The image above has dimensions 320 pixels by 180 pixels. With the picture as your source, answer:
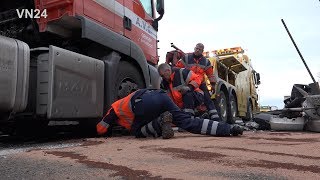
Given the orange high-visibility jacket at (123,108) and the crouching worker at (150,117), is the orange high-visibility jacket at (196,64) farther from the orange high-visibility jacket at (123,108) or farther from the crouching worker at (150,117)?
the orange high-visibility jacket at (123,108)

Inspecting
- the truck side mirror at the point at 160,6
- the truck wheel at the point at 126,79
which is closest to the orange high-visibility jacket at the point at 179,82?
the truck wheel at the point at 126,79

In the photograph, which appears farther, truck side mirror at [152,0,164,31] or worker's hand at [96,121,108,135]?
truck side mirror at [152,0,164,31]

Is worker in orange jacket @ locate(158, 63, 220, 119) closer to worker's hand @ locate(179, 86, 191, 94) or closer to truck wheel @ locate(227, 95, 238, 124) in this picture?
worker's hand @ locate(179, 86, 191, 94)

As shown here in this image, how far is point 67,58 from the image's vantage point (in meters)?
4.00

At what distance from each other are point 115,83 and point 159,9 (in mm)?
1769

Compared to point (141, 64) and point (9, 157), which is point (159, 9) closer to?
point (141, 64)

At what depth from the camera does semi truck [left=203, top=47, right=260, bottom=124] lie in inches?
346

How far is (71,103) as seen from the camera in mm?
4043

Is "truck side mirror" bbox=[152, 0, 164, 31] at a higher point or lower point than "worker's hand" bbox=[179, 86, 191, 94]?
higher

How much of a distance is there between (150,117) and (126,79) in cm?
93

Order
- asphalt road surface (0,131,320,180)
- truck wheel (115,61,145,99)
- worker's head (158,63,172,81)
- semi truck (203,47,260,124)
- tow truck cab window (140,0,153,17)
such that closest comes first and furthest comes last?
asphalt road surface (0,131,320,180)
truck wheel (115,61,145,99)
worker's head (158,63,172,81)
tow truck cab window (140,0,153,17)
semi truck (203,47,260,124)

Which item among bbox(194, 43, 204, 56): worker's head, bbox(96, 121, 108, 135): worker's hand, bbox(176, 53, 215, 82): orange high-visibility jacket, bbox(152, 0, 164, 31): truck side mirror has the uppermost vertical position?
bbox(152, 0, 164, 31): truck side mirror

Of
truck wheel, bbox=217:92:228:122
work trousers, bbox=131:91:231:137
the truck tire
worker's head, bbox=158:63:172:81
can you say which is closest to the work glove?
work trousers, bbox=131:91:231:137

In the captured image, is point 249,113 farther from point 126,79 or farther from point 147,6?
point 126,79
